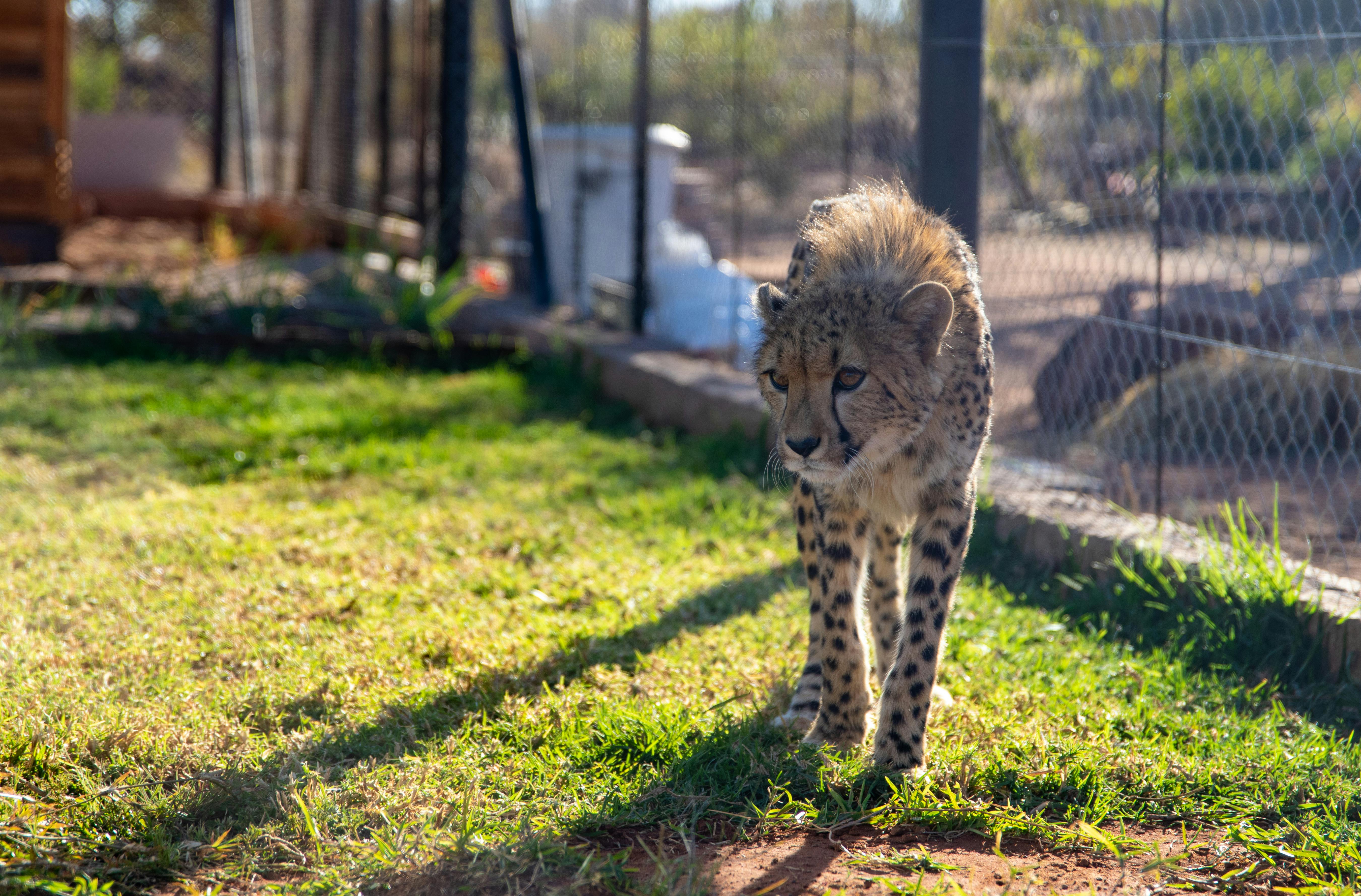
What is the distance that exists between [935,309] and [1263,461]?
6.26 ft

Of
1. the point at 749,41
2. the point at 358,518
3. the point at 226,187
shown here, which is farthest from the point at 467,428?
the point at 226,187

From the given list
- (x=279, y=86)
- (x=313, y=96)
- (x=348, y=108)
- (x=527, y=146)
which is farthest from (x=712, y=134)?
(x=279, y=86)

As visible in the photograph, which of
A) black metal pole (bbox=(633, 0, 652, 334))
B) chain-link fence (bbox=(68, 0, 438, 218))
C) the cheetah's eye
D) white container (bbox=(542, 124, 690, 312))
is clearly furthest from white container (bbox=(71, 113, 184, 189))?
the cheetah's eye

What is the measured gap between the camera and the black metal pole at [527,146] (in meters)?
7.80

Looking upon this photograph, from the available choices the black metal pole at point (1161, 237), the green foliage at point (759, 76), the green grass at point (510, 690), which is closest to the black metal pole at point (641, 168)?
the green foliage at point (759, 76)

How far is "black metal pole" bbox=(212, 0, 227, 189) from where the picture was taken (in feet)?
36.9

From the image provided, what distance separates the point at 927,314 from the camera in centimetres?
286

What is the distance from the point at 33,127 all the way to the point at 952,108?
7.31 metres

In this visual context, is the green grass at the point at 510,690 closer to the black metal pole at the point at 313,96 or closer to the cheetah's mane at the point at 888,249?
the cheetah's mane at the point at 888,249

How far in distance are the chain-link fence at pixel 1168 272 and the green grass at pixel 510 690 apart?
0.73m

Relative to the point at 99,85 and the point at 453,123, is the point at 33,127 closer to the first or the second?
the point at 453,123

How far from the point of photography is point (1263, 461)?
407cm

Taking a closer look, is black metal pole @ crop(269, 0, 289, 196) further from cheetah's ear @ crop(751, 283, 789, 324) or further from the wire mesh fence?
cheetah's ear @ crop(751, 283, 789, 324)

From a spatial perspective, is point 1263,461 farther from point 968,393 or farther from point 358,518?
point 358,518
